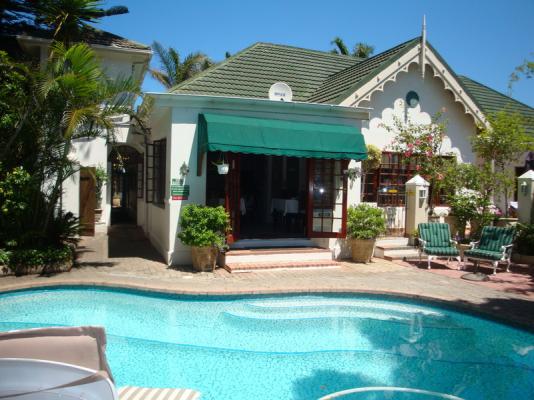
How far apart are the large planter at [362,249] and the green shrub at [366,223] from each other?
183mm

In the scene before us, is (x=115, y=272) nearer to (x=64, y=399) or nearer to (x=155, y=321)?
(x=155, y=321)

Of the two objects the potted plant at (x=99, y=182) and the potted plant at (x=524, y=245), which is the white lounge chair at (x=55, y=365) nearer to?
the potted plant at (x=99, y=182)

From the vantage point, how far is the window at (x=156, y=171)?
626 inches

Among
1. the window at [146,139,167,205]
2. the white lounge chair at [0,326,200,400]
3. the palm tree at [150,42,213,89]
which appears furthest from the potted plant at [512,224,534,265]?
the palm tree at [150,42,213,89]

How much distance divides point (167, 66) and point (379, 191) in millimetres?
27789

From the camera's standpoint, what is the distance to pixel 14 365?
188 inches

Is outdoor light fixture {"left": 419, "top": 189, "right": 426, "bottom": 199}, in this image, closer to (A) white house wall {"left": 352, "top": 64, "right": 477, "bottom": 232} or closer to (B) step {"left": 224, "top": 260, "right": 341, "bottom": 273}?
(A) white house wall {"left": 352, "top": 64, "right": 477, "bottom": 232}

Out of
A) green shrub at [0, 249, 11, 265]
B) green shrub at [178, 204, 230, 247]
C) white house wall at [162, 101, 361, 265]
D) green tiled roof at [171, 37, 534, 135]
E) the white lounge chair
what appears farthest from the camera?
green tiled roof at [171, 37, 534, 135]

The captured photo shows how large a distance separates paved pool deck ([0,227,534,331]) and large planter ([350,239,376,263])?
0.37 m

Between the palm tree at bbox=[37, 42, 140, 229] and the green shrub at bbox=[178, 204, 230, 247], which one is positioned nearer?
the palm tree at bbox=[37, 42, 140, 229]

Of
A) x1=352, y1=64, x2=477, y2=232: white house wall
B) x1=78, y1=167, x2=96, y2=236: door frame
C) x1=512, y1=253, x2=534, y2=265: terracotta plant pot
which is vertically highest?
x1=352, y1=64, x2=477, y2=232: white house wall

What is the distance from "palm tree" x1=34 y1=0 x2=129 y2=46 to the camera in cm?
1480

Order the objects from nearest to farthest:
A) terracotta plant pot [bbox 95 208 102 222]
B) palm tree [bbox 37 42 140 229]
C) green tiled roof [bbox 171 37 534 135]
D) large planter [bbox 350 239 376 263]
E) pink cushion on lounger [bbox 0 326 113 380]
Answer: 1. pink cushion on lounger [bbox 0 326 113 380]
2. palm tree [bbox 37 42 140 229]
3. large planter [bbox 350 239 376 263]
4. green tiled roof [bbox 171 37 534 135]
5. terracotta plant pot [bbox 95 208 102 222]

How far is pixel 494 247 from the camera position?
575 inches
